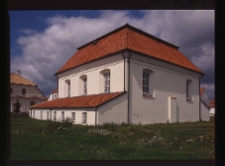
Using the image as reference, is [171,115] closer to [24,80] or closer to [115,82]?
[115,82]

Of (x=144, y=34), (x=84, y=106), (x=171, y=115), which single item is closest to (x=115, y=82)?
(x=84, y=106)

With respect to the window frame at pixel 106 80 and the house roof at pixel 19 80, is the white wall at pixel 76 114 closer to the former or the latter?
the window frame at pixel 106 80

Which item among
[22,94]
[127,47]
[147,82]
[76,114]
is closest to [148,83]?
[147,82]

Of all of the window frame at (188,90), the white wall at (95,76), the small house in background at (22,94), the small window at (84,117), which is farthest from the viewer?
the window frame at (188,90)

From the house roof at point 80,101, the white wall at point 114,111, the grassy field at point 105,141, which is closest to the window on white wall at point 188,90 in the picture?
the grassy field at point 105,141

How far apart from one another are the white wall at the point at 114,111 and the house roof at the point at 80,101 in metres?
0.18

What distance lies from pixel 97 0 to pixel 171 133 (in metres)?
5.20

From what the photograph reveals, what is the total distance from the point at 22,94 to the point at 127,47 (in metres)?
4.25

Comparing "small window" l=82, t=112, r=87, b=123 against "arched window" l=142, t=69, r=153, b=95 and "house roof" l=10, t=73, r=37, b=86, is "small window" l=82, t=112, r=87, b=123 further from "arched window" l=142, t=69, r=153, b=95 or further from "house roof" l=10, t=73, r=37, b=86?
"arched window" l=142, t=69, r=153, b=95

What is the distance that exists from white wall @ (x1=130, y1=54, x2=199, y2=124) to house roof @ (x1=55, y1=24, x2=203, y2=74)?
0.39m

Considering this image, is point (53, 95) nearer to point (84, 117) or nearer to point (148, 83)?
point (84, 117)

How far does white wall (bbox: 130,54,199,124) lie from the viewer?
825cm

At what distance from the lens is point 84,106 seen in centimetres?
798

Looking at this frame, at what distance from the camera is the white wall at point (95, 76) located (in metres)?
8.22
